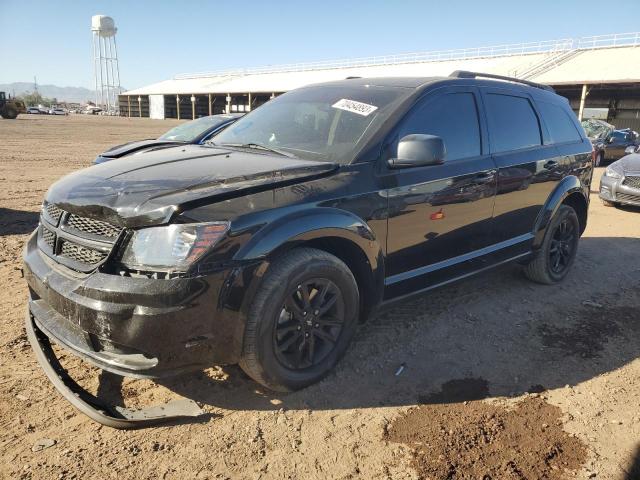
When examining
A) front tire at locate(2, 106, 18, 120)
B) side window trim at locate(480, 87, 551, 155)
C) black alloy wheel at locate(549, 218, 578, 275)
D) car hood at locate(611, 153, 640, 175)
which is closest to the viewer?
side window trim at locate(480, 87, 551, 155)

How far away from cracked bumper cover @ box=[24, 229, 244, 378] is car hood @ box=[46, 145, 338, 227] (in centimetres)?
33

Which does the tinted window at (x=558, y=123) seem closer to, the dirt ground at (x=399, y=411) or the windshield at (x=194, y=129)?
the dirt ground at (x=399, y=411)

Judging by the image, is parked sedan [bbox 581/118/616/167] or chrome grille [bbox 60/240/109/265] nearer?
chrome grille [bbox 60/240/109/265]

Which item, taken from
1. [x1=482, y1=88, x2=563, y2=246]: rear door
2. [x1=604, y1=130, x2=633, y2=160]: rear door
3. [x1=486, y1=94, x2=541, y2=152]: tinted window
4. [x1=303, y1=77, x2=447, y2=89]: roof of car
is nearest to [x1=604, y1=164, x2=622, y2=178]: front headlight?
[x1=482, y1=88, x2=563, y2=246]: rear door

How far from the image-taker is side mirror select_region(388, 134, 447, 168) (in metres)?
2.97

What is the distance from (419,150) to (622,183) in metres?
7.74

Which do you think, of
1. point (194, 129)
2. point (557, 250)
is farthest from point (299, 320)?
point (194, 129)

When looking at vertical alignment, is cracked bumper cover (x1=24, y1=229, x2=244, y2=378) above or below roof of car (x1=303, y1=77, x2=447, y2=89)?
below

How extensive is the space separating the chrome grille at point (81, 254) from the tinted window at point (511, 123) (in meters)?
2.98

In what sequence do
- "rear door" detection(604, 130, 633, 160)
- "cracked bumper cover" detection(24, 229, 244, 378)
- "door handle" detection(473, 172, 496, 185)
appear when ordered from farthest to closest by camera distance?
"rear door" detection(604, 130, 633, 160), "door handle" detection(473, 172, 496, 185), "cracked bumper cover" detection(24, 229, 244, 378)

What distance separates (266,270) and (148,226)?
24.3 inches

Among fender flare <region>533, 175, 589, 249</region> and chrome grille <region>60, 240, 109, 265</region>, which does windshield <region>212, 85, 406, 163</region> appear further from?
fender flare <region>533, 175, 589, 249</region>

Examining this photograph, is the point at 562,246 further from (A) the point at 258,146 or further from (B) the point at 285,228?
(B) the point at 285,228

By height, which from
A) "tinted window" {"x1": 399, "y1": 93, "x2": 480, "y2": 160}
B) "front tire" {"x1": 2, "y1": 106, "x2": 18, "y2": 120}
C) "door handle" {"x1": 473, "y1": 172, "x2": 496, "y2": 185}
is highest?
"front tire" {"x1": 2, "y1": 106, "x2": 18, "y2": 120}
